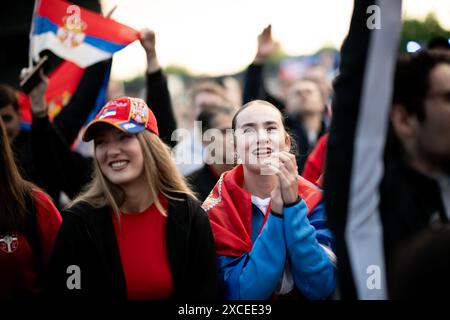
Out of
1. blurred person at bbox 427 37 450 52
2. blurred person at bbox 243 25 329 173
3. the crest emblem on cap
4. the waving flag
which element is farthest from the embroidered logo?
blurred person at bbox 427 37 450 52

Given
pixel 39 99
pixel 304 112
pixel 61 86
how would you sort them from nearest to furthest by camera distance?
pixel 39 99 → pixel 61 86 → pixel 304 112

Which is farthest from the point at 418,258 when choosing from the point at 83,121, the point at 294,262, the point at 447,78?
the point at 83,121

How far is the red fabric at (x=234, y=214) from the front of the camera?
3.30 metres

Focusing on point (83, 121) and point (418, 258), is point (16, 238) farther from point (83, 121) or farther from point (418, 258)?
point (418, 258)

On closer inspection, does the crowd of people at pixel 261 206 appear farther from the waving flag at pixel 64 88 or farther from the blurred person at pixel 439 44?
the waving flag at pixel 64 88

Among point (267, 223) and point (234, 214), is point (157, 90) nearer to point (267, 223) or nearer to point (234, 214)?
point (234, 214)

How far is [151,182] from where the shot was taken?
3422 millimetres

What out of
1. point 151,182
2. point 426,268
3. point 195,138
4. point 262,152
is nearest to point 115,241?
point 151,182

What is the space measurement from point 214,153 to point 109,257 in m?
1.99

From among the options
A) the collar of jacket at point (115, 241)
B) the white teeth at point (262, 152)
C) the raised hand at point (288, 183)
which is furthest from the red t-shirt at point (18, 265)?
the raised hand at point (288, 183)

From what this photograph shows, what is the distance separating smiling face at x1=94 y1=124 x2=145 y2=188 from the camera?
3412mm

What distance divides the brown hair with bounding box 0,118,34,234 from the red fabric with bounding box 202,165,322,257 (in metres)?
1.00

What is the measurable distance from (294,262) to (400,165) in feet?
3.81

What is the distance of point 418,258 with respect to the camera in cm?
139
